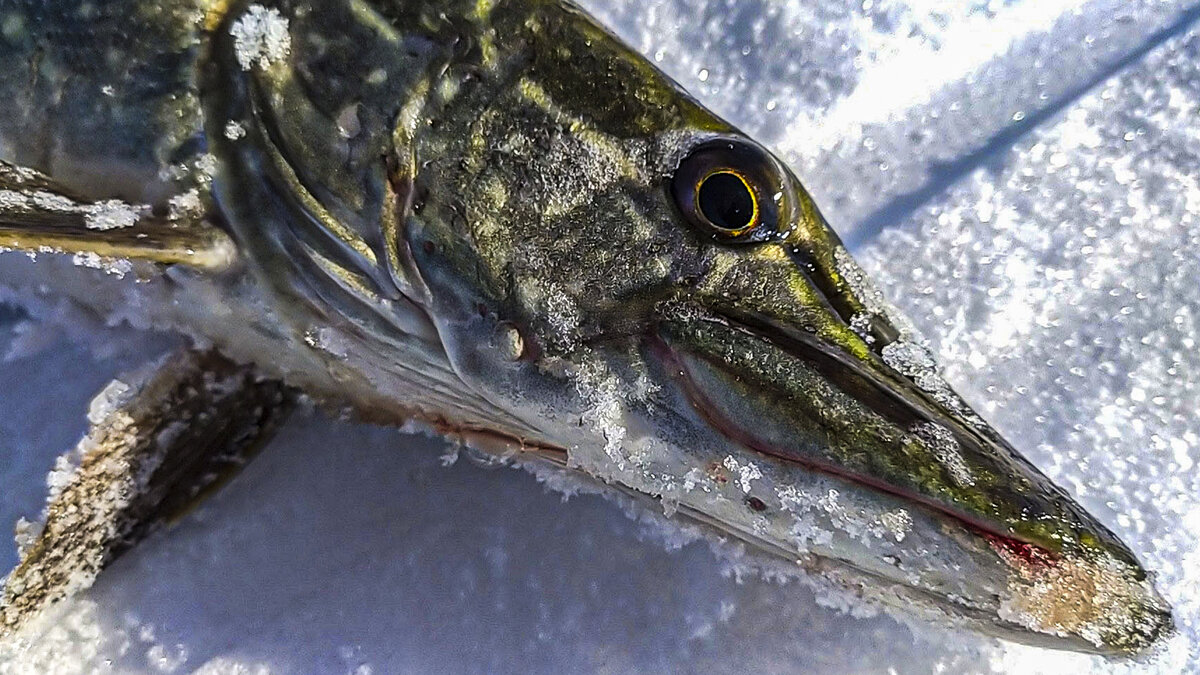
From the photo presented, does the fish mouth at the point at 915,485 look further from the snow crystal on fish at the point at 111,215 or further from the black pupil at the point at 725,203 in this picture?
the snow crystal on fish at the point at 111,215

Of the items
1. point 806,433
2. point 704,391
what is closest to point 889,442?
point 806,433

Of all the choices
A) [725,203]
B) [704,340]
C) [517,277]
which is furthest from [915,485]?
[517,277]

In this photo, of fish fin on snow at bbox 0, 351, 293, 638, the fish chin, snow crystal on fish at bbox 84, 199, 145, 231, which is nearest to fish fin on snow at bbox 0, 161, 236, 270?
snow crystal on fish at bbox 84, 199, 145, 231

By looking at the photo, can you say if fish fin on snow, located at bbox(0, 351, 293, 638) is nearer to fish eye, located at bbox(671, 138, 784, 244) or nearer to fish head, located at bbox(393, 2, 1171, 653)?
fish head, located at bbox(393, 2, 1171, 653)

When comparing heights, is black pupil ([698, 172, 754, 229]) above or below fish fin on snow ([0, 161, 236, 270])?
above

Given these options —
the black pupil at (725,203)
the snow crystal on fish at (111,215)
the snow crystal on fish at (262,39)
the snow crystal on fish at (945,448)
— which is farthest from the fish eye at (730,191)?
the snow crystal on fish at (111,215)

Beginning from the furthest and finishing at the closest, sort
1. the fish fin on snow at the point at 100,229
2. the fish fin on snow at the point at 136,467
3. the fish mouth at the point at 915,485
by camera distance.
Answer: the fish fin on snow at the point at 136,467
the fish fin on snow at the point at 100,229
the fish mouth at the point at 915,485

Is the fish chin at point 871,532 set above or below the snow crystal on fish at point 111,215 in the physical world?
above

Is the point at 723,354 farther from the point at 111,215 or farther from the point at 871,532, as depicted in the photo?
the point at 111,215
